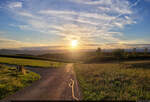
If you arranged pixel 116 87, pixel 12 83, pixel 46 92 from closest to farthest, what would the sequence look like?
1. pixel 46 92
2. pixel 116 87
3. pixel 12 83

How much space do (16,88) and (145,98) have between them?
46.5ft

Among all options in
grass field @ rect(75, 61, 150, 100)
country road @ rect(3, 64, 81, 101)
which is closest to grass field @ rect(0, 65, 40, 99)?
country road @ rect(3, 64, 81, 101)

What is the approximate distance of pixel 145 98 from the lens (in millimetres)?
9492

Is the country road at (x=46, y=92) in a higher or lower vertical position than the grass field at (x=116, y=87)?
higher

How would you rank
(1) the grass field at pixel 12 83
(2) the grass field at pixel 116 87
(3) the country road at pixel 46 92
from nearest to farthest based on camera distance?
(3) the country road at pixel 46 92 < (2) the grass field at pixel 116 87 < (1) the grass field at pixel 12 83

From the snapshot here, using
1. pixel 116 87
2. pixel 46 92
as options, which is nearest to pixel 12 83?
pixel 46 92

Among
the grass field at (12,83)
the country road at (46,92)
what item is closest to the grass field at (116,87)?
the country road at (46,92)

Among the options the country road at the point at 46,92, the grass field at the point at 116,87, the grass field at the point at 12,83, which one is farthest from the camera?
the grass field at the point at 12,83

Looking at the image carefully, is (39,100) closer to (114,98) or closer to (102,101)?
(102,101)

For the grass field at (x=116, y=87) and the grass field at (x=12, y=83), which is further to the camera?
the grass field at (x=12, y=83)

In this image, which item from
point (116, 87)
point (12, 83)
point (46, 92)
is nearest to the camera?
point (46, 92)

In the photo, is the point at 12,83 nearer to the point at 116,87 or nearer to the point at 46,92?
the point at 46,92

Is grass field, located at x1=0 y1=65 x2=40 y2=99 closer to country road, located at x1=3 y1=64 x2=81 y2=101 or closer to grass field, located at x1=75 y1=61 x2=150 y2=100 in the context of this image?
country road, located at x1=3 y1=64 x2=81 y2=101

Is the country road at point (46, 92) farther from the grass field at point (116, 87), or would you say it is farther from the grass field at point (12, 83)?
the grass field at point (116, 87)
